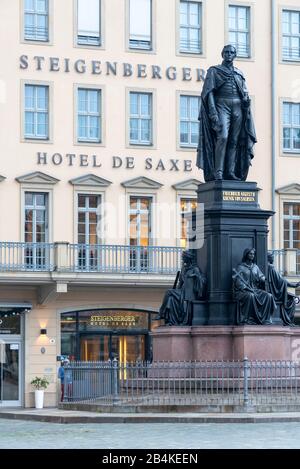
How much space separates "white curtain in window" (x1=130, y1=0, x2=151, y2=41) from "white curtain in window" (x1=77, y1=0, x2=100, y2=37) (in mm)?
1246

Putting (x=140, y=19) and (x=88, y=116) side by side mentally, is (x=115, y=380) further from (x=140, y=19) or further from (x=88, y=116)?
(x=140, y=19)

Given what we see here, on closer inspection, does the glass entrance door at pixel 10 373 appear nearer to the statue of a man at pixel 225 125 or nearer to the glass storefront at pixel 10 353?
the glass storefront at pixel 10 353

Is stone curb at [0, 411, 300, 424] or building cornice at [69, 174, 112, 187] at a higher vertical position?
building cornice at [69, 174, 112, 187]

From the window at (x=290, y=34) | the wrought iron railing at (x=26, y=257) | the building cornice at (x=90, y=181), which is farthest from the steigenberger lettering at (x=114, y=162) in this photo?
the window at (x=290, y=34)

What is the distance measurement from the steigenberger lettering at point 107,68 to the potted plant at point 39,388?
33.6 ft

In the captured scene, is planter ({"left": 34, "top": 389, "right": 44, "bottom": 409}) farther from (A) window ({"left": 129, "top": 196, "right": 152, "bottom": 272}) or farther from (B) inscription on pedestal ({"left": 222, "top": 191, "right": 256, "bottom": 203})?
(B) inscription on pedestal ({"left": 222, "top": 191, "right": 256, "bottom": 203})

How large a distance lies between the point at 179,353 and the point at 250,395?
87.0 inches

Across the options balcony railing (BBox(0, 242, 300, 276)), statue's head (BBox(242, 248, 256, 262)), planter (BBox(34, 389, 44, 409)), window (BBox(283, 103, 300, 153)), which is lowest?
planter (BBox(34, 389, 44, 409))

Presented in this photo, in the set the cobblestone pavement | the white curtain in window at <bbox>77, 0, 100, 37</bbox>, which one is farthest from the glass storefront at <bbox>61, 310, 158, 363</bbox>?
the cobblestone pavement

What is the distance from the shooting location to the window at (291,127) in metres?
53.8

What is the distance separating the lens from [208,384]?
29031mm

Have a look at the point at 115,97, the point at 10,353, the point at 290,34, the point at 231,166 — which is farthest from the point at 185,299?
the point at 290,34

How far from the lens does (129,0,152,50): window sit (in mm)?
51906

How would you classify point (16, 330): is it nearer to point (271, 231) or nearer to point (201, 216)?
point (271, 231)
